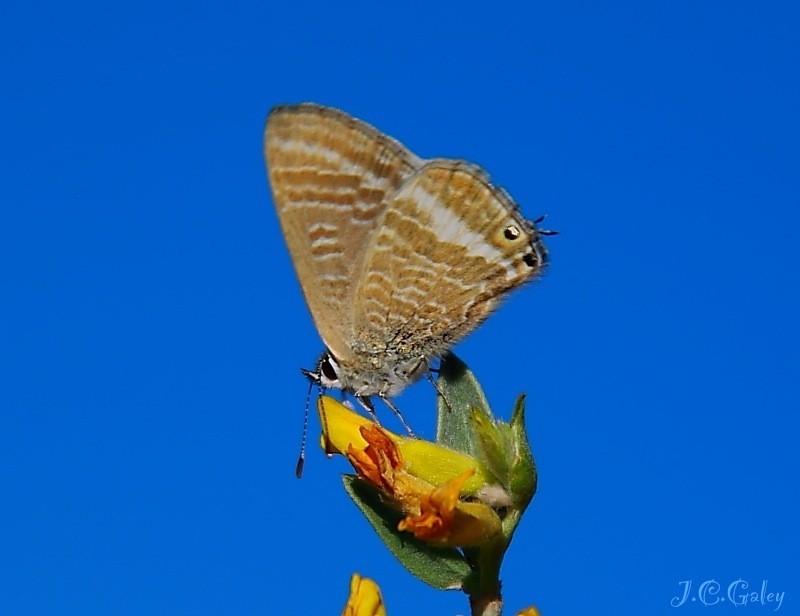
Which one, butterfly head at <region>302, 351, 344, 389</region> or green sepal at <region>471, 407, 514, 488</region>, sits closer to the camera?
green sepal at <region>471, 407, 514, 488</region>

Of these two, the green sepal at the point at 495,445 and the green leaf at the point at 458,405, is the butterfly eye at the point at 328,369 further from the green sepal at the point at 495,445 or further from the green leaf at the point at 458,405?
the green sepal at the point at 495,445

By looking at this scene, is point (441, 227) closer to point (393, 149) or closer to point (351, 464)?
point (393, 149)

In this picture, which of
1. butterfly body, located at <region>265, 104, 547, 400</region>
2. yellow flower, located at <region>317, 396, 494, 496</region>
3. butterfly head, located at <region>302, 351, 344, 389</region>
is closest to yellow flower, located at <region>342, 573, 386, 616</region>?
yellow flower, located at <region>317, 396, 494, 496</region>

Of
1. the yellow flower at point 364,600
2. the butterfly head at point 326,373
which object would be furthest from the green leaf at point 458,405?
the butterfly head at point 326,373

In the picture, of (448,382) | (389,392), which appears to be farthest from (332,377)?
(448,382)

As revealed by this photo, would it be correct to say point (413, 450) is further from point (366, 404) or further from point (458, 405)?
point (366, 404)

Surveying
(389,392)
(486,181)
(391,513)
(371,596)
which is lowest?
(371,596)

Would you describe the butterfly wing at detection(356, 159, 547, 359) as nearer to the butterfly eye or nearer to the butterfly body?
the butterfly body
